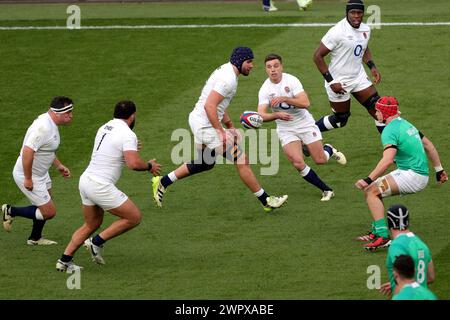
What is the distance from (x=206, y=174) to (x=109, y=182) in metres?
5.09

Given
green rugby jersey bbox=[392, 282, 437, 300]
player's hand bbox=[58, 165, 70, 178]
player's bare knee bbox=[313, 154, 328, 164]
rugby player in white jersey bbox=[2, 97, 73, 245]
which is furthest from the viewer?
player's bare knee bbox=[313, 154, 328, 164]

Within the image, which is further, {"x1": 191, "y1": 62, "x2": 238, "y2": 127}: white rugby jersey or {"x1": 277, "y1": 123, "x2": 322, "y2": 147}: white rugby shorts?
{"x1": 277, "y1": 123, "x2": 322, "y2": 147}: white rugby shorts

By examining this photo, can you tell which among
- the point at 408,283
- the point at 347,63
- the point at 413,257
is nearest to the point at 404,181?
the point at 413,257

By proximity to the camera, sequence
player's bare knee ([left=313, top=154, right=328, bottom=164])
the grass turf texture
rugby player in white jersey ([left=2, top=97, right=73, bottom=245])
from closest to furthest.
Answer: the grass turf texture < rugby player in white jersey ([left=2, top=97, right=73, bottom=245]) < player's bare knee ([left=313, top=154, right=328, bottom=164])

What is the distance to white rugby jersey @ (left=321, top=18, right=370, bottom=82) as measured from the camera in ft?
59.6

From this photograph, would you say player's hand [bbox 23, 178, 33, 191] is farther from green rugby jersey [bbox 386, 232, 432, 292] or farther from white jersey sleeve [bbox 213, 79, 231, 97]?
green rugby jersey [bbox 386, 232, 432, 292]

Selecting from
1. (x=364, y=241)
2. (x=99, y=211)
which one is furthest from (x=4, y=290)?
(x=364, y=241)

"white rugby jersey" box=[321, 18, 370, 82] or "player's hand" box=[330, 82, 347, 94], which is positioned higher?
"white rugby jersey" box=[321, 18, 370, 82]

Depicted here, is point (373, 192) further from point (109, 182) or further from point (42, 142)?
point (42, 142)

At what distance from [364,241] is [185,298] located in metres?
3.09

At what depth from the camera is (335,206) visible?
16500 millimetres

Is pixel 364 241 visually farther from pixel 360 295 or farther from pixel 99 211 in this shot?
pixel 99 211

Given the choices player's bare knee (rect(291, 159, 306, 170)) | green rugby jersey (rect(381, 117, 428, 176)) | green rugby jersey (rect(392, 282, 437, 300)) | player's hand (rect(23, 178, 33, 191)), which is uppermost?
player's bare knee (rect(291, 159, 306, 170))

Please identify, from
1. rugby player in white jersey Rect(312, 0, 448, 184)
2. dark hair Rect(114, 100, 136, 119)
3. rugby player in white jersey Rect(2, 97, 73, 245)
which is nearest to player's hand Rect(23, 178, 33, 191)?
rugby player in white jersey Rect(2, 97, 73, 245)
